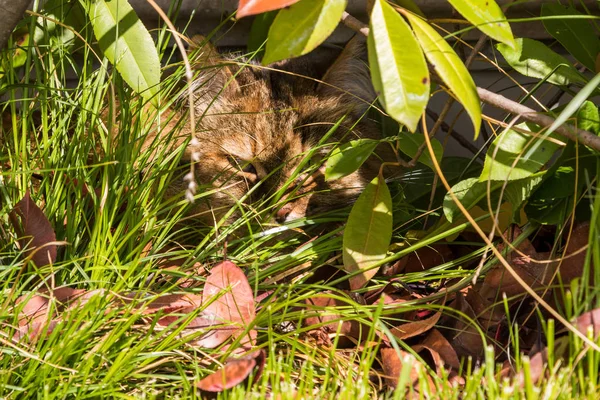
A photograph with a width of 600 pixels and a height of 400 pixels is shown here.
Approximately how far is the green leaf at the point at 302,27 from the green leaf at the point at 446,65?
0.45 feet

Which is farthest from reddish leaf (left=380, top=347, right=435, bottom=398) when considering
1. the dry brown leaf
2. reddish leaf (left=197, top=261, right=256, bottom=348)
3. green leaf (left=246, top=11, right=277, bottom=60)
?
green leaf (left=246, top=11, right=277, bottom=60)

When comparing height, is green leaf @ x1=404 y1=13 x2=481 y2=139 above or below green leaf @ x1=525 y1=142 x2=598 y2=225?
above

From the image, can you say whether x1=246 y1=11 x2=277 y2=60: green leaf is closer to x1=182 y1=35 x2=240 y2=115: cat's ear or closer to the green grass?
x1=182 y1=35 x2=240 y2=115: cat's ear

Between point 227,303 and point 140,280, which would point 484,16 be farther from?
point 140,280

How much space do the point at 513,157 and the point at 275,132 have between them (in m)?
0.84

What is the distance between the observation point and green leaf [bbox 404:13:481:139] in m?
1.26

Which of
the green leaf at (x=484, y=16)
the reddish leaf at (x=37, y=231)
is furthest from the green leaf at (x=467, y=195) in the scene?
the reddish leaf at (x=37, y=231)

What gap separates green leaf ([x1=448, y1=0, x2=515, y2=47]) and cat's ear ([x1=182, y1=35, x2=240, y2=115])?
84 centimetres

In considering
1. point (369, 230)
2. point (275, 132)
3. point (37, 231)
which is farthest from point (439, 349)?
point (37, 231)

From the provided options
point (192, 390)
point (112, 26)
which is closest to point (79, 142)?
point (112, 26)

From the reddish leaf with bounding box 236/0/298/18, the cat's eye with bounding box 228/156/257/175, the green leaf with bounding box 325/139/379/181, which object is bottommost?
the cat's eye with bounding box 228/156/257/175

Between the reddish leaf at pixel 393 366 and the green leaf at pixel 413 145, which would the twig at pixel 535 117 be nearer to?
the green leaf at pixel 413 145

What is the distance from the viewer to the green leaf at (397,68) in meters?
1.18

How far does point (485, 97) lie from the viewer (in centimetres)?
160
